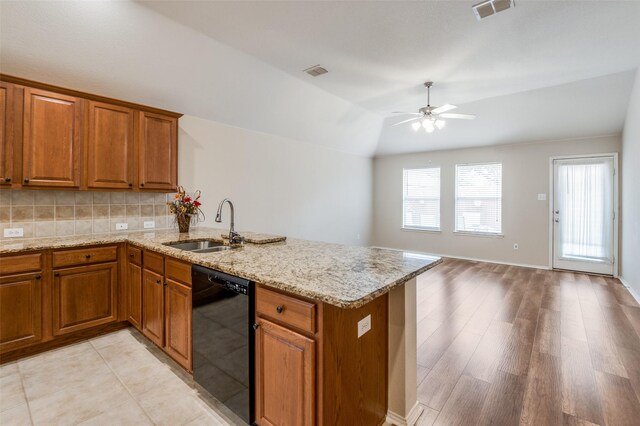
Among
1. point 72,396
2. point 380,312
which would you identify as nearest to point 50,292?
point 72,396

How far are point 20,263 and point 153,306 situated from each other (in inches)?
42.0

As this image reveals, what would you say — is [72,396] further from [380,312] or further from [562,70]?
[562,70]

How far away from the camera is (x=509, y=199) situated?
19.7ft

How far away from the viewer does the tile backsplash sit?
109 inches

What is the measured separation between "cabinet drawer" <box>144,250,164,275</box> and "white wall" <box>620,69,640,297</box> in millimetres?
5395

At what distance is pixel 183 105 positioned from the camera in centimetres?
373

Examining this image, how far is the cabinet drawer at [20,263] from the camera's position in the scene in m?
2.29

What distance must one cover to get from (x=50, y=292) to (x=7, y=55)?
200 centimetres

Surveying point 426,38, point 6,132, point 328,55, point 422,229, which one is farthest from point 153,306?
point 422,229

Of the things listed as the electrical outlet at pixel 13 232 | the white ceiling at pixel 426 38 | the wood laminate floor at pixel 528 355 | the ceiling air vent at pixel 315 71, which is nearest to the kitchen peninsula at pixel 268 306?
the electrical outlet at pixel 13 232

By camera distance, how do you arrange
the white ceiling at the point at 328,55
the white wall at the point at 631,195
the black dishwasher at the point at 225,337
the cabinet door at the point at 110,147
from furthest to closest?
the white wall at the point at 631,195, the cabinet door at the point at 110,147, the white ceiling at the point at 328,55, the black dishwasher at the point at 225,337

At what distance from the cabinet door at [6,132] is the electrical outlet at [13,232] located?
1.69ft

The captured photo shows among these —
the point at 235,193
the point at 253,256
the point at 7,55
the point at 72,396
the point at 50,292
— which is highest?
the point at 7,55

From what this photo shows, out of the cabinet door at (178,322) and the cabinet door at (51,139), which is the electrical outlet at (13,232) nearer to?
the cabinet door at (51,139)
